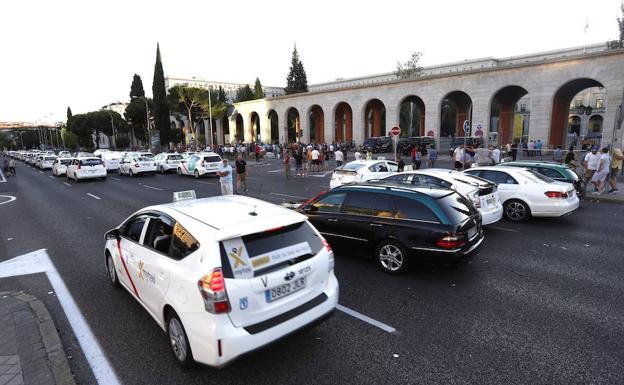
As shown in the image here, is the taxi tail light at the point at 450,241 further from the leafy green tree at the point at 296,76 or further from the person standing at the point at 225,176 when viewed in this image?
the leafy green tree at the point at 296,76

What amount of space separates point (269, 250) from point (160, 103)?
63.1m

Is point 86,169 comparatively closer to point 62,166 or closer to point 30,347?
point 62,166

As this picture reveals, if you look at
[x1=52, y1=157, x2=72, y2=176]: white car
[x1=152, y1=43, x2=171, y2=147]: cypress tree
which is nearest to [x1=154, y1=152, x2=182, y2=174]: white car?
[x1=52, y1=157, x2=72, y2=176]: white car

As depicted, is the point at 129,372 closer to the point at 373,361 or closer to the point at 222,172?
the point at 373,361

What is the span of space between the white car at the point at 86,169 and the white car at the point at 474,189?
21.0 m

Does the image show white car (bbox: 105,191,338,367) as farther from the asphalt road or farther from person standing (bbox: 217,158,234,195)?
person standing (bbox: 217,158,234,195)

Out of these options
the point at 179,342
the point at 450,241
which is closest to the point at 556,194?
the point at 450,241

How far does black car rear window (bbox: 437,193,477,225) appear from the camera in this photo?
5880 mm

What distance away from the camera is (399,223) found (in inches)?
239

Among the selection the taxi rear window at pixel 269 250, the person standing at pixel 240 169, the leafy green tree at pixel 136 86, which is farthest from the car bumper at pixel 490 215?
the leafy green tree at pixel 136 86

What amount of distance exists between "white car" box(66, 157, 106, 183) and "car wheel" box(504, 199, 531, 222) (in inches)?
905

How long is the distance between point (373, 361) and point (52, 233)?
9318 mm

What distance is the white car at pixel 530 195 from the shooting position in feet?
30.7

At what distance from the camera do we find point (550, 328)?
4.41 m
